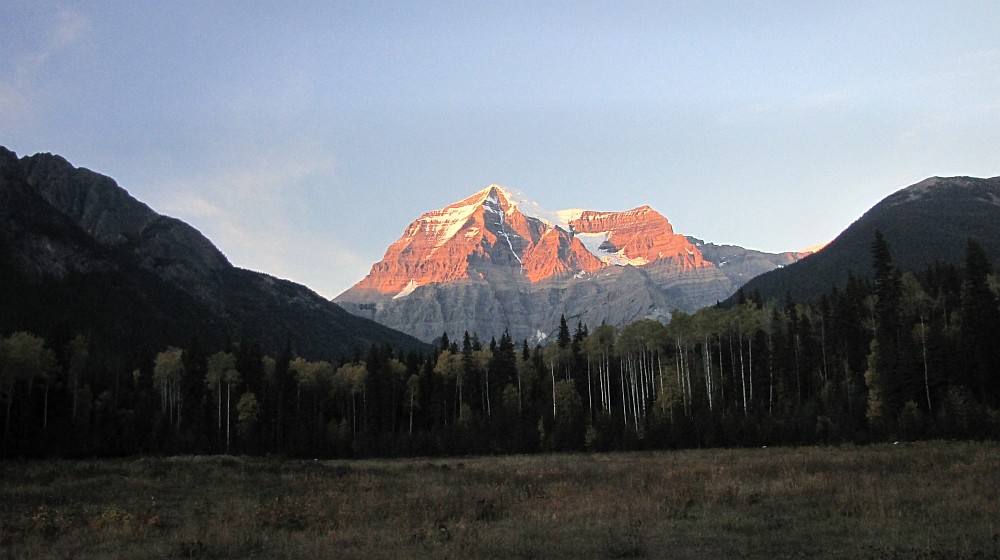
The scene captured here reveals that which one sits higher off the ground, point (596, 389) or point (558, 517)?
point (596, 389)

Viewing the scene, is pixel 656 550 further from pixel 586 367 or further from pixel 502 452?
pixel 586 367

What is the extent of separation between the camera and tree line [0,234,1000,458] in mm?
67438

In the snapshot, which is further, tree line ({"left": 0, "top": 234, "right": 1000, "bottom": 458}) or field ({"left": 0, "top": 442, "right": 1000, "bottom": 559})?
Result: tree line ({"left": 0, "top": 234, "right": 1000, "bottom": 458})

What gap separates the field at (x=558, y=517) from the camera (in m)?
16.8

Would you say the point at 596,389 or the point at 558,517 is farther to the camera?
the point at 596,389

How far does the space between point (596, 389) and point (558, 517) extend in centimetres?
8233

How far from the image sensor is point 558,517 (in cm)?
2212

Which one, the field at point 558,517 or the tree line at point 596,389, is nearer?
the field at point 558,517

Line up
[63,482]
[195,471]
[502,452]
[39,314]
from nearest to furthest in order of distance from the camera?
1. [63,482]
2. [195,471]
3. [502,452]
4. [39,314]

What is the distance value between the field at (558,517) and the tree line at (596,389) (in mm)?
33091

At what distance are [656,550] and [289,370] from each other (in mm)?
94744

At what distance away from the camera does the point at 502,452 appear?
84.9 m

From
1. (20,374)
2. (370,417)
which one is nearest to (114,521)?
(20,374)

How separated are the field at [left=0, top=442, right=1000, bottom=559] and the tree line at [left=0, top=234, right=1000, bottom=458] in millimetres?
33091
